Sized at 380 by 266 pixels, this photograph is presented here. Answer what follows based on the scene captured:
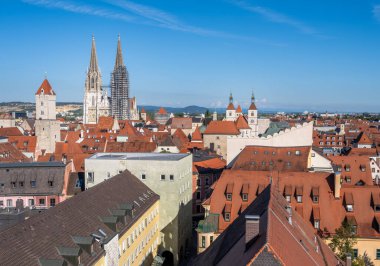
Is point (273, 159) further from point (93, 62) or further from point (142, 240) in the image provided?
point (93, 62)

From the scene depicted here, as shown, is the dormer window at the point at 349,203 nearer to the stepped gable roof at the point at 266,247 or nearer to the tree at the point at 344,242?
the tree at the point at 344,242

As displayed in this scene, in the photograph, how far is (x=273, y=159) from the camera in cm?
5981

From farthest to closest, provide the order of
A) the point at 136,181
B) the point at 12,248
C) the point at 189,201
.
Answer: the point at 189,201, the point at 136,181, the point at 12,248

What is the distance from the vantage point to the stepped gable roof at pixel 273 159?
58.2 metres

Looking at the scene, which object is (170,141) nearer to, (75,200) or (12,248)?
(75,200)

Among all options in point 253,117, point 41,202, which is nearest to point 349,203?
point 41,202

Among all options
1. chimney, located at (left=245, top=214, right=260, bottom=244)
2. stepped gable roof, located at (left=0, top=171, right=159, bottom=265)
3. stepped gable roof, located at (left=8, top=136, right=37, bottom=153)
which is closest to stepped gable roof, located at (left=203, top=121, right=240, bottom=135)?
stepped gable roof, located at (left=8, top=136, right=37, bottom=153)

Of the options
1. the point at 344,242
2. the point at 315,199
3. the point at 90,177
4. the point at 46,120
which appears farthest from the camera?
the point at 46,120

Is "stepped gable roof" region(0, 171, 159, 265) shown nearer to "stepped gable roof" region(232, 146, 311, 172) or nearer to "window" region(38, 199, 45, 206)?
"window" region(38, 199, 45, 206)

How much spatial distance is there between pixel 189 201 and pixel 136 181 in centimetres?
1080

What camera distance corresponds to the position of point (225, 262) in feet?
77.0

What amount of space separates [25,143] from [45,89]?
1211 cm

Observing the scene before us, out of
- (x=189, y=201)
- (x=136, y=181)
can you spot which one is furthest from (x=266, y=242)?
(x=189, y=201)

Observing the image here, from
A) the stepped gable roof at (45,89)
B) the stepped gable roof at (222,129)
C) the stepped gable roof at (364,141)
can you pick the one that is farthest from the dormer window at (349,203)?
the stepped gable roof at (364,141)
